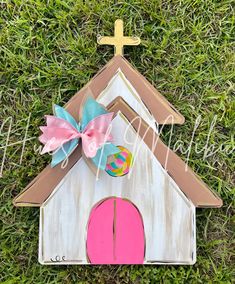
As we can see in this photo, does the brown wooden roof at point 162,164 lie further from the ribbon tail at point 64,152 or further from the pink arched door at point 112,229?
the pink arched door at point 112,229

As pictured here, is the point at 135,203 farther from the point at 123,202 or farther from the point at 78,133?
the point at 78,133

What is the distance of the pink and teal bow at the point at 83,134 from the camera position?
1.18 m

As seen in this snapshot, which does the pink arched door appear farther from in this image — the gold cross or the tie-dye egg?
the gold cross

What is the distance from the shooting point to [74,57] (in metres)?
1.32

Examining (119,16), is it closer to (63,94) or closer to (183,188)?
(63,94)

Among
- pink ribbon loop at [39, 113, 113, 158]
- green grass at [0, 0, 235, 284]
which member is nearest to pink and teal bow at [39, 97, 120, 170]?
pink ribbon loop at [39, 113, 113, 158]

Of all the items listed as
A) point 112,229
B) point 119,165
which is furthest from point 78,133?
point 112,229

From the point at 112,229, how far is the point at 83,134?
0.25 m

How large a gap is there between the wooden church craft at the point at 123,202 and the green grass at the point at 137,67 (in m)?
0.06

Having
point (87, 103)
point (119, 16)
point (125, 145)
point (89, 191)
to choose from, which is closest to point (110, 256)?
point (89, 191)

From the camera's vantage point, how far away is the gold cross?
1298 millimetres

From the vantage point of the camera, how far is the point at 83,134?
1194mm

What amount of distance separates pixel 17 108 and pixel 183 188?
0.48 m

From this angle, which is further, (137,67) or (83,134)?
(137,67)
